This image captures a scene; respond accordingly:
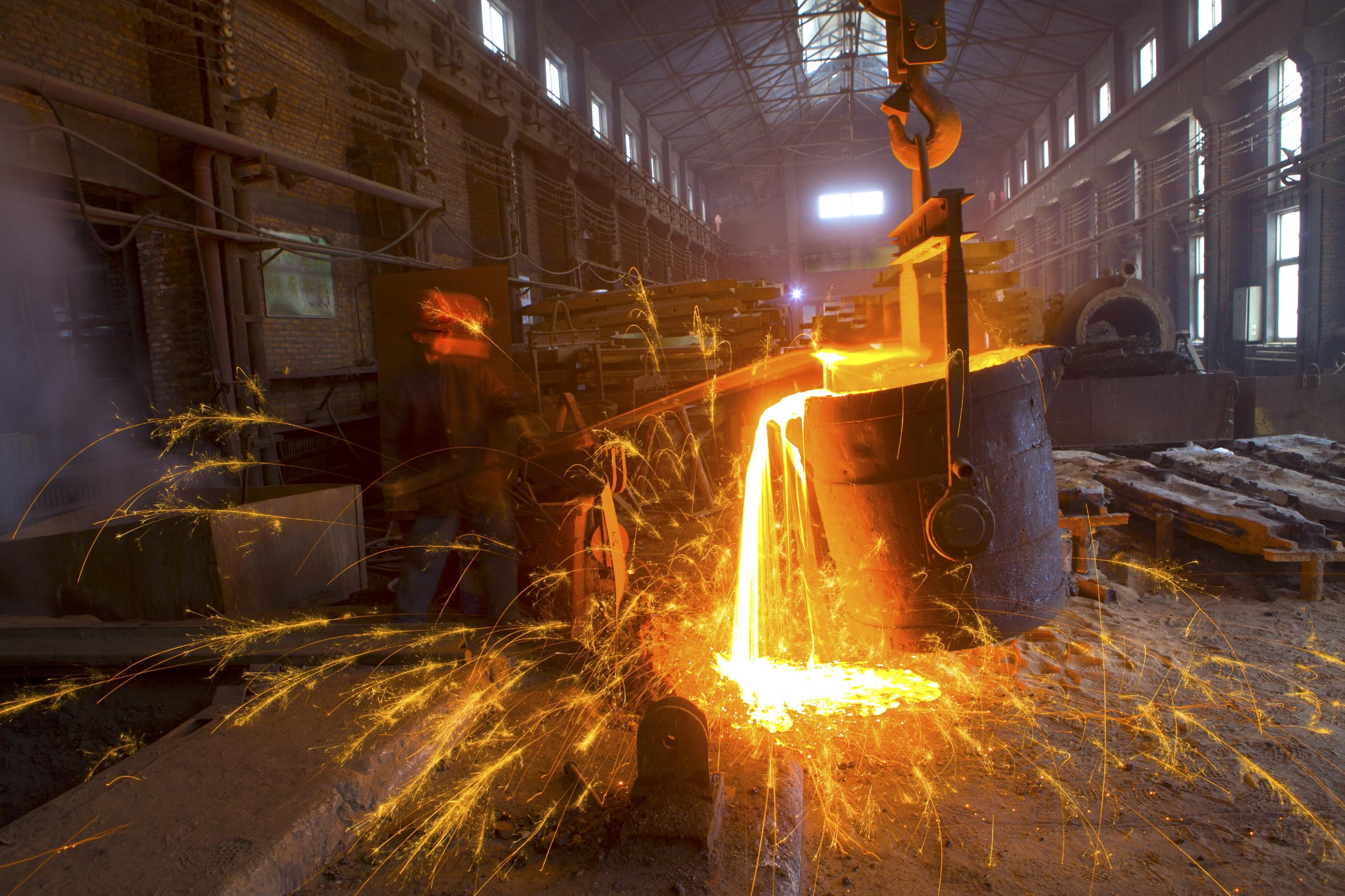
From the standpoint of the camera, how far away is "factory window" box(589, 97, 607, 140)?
1471 cm

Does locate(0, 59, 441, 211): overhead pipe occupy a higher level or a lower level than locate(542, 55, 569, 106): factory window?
lower

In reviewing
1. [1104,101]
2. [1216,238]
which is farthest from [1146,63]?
[1216,238]

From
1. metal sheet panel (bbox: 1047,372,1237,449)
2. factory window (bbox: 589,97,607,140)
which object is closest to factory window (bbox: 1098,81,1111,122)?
factory window (bbox: 589,97,607,140)

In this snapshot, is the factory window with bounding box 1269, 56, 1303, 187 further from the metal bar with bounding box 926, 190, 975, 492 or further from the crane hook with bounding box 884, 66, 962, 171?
the metal bar with bounding box 926, 190, 975, 492

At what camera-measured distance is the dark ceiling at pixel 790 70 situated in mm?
15062

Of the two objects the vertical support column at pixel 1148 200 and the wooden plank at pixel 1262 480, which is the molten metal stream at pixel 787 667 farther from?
the vertical support column at pixel 1148 200

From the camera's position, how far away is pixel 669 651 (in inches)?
129

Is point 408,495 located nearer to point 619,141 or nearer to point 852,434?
point 852,434

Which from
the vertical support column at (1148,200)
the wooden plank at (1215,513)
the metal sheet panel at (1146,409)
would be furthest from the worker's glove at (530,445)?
the vertical support column at (1148,200)

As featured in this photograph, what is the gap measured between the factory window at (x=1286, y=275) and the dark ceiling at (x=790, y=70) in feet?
22.6

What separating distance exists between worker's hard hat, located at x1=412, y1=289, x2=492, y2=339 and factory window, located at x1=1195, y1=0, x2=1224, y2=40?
1538 cm

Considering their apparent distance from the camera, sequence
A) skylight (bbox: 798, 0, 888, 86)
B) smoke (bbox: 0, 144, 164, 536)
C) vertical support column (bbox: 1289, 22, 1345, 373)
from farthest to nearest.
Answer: skylight (bbox: 798, 0, 888, 86) → vertical support column (bbox: 1289, 22, 1345, 373) → smoke (bbox: 0, 144, 164, 536)

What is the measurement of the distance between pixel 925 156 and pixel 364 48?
26.5ft

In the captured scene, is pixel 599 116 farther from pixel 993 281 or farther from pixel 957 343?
pixel 957 343
